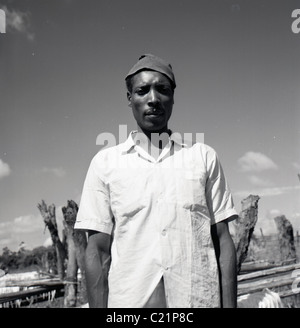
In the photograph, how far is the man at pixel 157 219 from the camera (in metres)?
1.49

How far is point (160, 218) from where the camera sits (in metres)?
1.52

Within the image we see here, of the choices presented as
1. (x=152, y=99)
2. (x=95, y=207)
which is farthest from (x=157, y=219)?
(x=152, y=99)

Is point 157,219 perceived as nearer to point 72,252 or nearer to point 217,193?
point 217,193

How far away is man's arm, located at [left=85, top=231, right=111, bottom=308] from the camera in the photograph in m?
1.57

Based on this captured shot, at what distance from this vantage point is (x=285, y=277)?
715 cm

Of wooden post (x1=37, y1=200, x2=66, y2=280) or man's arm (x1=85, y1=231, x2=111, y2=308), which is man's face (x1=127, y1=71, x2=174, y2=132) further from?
wooden post (x1=37, y1=200, x2=66, y2=280)

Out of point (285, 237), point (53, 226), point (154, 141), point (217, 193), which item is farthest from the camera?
point (285, 237)

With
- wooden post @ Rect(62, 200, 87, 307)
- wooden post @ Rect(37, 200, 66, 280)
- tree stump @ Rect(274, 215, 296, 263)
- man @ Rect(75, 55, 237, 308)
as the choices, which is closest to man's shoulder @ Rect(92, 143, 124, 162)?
man @ Rect(75, 55, 237, 308)

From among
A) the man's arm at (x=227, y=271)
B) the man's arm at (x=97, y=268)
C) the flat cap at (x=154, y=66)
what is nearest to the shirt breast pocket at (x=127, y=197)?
the man's arm at (x=97, y=268)

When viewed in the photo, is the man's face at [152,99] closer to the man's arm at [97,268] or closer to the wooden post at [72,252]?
the man's arm at [97,268]

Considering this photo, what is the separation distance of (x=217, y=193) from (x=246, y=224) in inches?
195
